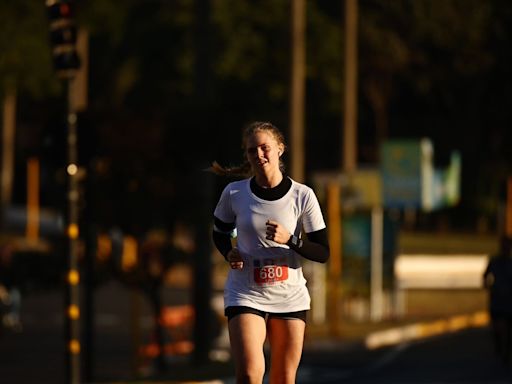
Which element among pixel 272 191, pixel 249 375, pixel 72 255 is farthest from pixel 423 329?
pixel 249 375

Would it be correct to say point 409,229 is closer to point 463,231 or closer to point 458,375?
point 463,231

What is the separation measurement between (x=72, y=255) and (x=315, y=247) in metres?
8.79

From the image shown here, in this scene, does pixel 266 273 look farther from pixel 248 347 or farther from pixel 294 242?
pixel 248 347

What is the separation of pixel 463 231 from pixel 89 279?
5806 cm

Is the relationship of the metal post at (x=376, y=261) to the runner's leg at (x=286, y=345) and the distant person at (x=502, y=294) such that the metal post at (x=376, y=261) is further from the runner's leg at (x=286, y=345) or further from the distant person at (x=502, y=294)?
the runner's leg at (x=286, y=345)

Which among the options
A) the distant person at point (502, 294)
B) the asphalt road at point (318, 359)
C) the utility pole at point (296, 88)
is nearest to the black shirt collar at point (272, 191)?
the asphalt road at point (318, 359)

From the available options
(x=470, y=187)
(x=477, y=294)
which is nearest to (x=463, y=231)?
(x=470, y=187)

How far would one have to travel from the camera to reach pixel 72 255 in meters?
18.4

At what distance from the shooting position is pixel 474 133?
83000mm

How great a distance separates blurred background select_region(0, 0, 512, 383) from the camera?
83.8 feet

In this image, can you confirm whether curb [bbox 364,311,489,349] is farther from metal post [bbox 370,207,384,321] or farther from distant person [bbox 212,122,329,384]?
distant person [bbox 212,122,329,384]

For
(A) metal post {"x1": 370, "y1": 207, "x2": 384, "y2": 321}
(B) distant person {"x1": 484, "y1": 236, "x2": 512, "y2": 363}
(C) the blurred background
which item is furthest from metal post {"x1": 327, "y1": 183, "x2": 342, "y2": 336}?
(B) distant person {"x1": 484, "y1": 236, "x2": 512, "y2": 363}

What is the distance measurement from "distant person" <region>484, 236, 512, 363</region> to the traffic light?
292 inches

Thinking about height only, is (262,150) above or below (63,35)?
below
